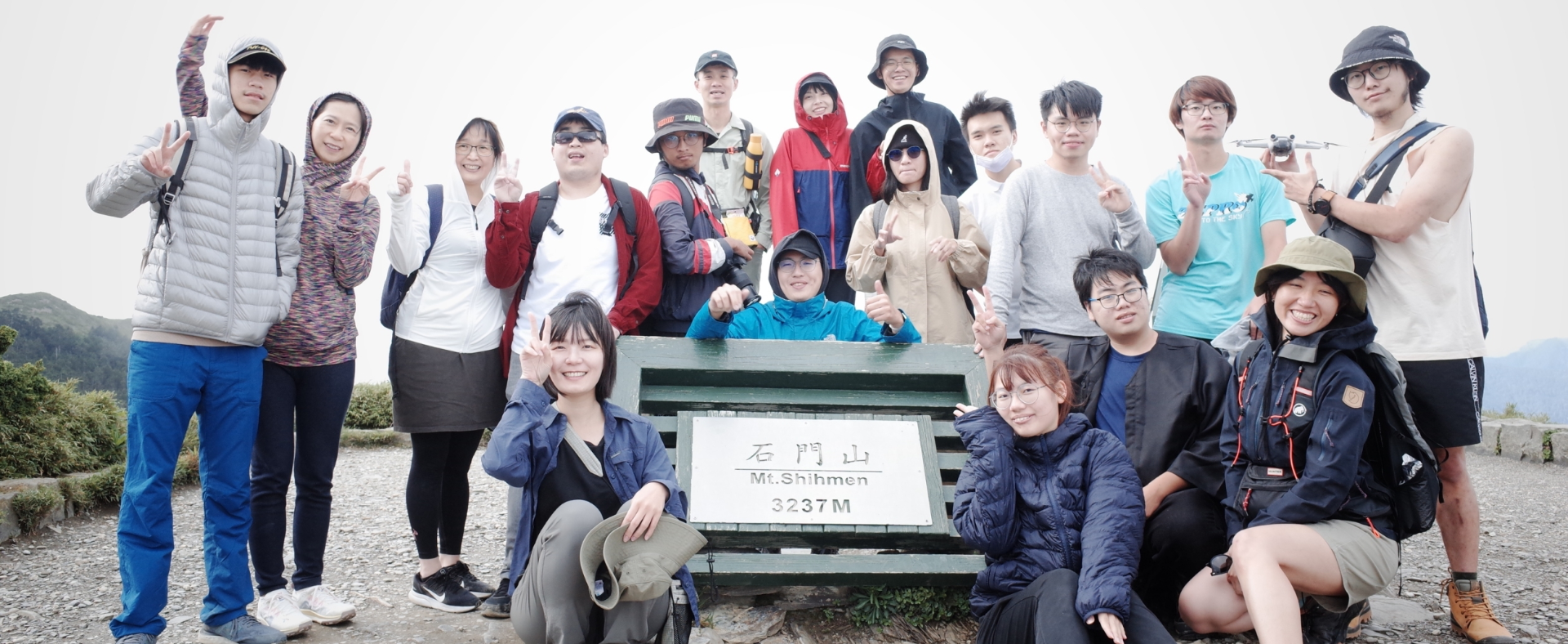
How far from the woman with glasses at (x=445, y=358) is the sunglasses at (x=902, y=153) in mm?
2060

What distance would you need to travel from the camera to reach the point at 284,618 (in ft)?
12.4

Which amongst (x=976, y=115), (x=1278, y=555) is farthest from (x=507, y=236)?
(x=1278, y=555)

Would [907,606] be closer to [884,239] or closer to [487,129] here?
[884,239]

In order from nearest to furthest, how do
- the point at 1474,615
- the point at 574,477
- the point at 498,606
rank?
the point at 574,477
the point at 1474,615
the point at 498,606

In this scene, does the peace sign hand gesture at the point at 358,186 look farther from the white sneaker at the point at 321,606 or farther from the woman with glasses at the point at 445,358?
the white sneaker at the point at 321,606

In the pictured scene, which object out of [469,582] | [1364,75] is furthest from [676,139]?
[1364,75]

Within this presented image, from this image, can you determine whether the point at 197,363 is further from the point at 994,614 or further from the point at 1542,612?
the point at 1542,612

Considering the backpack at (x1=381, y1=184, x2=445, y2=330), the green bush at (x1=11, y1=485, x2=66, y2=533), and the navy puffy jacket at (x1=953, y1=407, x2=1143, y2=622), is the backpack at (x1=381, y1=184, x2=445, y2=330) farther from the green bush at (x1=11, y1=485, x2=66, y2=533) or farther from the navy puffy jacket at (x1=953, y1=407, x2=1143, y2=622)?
the green bush at (x1=11, y1=485, x2=66, y2=533)

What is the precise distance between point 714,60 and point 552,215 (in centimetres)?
193

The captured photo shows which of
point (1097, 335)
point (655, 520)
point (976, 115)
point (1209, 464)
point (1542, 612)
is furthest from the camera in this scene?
point (976, 115)

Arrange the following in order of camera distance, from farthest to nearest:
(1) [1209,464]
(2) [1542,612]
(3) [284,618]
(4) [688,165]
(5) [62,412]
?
(5) [62,412], (4) [688,165], (2) [1542,612], (3) [284,618], (1) [1209,464]

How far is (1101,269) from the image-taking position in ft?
12.3

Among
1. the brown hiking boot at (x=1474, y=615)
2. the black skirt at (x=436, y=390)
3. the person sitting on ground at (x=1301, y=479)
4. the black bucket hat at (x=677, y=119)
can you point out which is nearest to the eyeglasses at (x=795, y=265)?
the black bucket hat at (x=677, y=119)

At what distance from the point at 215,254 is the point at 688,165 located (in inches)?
90.4
